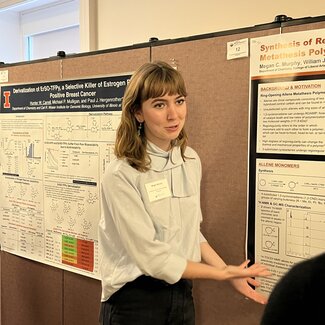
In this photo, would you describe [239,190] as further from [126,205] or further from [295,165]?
[126,205]

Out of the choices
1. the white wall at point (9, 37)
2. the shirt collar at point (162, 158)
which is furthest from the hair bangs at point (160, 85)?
the white wall at point (9, 37)

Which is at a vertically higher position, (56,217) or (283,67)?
(283,67)

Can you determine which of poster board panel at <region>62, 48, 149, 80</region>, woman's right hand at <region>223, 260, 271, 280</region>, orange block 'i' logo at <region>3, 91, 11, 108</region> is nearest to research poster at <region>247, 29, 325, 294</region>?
woman's right hand at <region>223, 260, 271, 280</region>

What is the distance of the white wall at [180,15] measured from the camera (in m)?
1.80

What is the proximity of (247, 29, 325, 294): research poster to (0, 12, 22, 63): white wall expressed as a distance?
91.5 inches

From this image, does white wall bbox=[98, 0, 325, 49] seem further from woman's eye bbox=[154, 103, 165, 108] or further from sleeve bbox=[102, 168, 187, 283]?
sleeve bbox=[102, 168, 187, 283]

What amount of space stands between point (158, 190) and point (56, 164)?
2.89 feet

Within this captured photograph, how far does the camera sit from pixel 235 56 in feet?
4.97

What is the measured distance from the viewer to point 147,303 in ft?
4.61

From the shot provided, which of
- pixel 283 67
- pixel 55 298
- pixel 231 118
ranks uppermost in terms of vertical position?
pixel 283 67

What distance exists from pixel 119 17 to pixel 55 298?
1451 mm

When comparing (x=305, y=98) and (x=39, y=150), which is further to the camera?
(x=39, y=150)

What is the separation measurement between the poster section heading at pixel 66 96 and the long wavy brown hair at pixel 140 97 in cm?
46

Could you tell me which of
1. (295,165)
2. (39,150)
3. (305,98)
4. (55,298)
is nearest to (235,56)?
(305,98)
